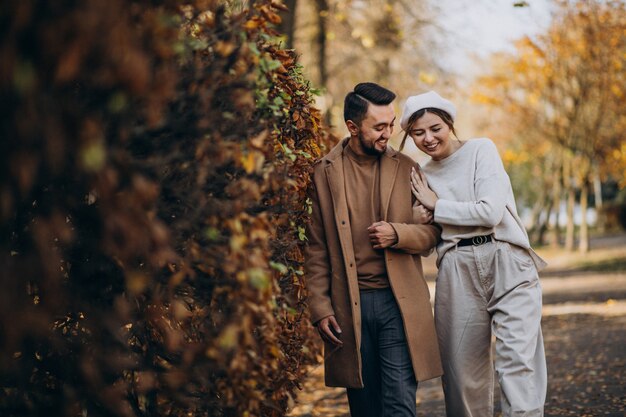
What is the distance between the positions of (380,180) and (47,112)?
261cm

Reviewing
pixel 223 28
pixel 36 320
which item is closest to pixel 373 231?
pixel 223 28

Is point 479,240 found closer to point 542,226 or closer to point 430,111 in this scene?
point 430,111

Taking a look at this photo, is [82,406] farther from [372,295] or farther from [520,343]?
[520,343]

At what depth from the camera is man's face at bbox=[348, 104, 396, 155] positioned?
13.8 ft

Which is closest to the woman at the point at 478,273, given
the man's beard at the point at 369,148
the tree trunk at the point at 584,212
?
the man's beard at the point at 369,148

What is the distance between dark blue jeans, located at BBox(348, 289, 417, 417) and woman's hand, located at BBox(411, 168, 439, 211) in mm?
573

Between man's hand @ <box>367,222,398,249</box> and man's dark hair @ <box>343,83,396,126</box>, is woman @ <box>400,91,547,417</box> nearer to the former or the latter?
man's dark hair @ <box>343,83,396,126</box>

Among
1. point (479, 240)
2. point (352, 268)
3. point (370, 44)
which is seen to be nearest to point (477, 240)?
point (479, 240)

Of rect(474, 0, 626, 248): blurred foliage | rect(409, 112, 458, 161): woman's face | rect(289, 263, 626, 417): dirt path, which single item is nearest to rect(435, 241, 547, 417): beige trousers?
rect(409, 112, 458, 161): woman's face

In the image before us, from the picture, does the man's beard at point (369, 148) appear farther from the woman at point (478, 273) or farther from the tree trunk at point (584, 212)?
the tree trunk at point (584, 212)

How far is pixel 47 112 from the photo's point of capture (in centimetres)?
192

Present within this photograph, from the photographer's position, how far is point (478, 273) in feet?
14.2

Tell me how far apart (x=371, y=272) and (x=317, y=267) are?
321 millimetres

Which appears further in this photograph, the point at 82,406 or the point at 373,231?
the point at 373,231
